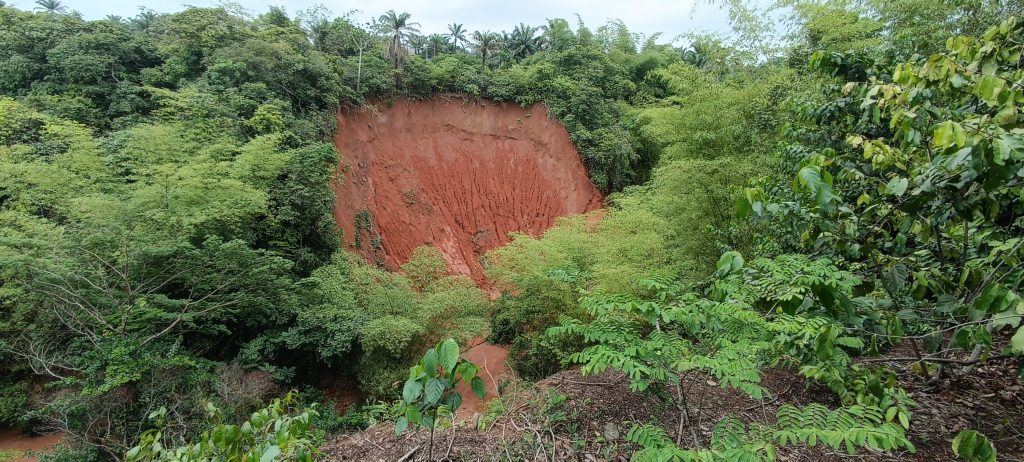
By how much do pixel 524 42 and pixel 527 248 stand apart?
19.4m

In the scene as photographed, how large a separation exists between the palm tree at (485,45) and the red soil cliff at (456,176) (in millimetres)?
4039

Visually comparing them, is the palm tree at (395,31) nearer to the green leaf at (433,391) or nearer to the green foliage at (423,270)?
the green foliage at (423,270)

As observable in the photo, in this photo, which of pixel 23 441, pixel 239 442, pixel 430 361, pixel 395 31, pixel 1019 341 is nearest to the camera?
pixel 1019 341

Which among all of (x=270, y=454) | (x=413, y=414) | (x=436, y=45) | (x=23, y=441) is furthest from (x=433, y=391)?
(x=436, y=45)

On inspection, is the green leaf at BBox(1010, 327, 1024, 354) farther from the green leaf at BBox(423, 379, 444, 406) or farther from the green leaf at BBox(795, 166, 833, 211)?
the green leaf at BBox(423, 379, 444, 406)

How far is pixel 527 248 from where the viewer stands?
11164 mm

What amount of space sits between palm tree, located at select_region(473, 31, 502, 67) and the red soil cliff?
13.3 ft

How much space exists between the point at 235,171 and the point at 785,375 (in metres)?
10.6

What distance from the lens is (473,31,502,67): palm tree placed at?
23.0 m

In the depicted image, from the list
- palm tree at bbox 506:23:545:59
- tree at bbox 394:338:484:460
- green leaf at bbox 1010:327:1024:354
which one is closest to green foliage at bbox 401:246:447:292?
tree at bbox 394:338:484:460

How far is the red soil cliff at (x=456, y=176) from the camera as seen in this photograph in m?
17.2

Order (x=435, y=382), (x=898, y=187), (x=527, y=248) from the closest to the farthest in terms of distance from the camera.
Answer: (x=898, y=187), (x=435, y=382), (x=527, y=248)

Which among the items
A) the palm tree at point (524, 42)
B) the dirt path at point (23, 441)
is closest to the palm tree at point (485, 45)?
the palm tree at point (524, 42)

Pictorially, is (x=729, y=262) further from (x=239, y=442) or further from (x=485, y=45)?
(x=485, y=45)
